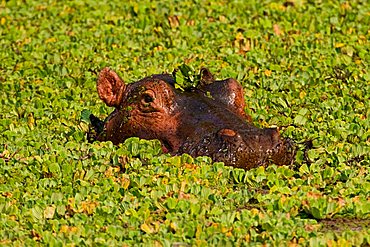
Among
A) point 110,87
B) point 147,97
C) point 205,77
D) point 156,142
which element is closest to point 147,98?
point 147,97

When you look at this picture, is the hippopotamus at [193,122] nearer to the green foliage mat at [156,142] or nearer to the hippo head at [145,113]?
the hippo head at [145,113]

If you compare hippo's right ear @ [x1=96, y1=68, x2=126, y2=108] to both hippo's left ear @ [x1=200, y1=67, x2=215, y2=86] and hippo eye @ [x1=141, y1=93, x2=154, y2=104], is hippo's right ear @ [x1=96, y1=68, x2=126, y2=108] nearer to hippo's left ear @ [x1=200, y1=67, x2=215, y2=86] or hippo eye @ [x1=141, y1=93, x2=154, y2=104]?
hippo eye @ [x1=141, y1=93, x2=154, y2=104]

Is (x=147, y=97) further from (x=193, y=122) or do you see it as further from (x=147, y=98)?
(x=193, y=122)

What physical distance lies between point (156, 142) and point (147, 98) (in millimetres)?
364

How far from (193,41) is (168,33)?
0.32m

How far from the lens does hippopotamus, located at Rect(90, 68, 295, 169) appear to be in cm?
698

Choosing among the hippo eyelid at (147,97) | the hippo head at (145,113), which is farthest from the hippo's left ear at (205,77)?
the hippo eyelid at (147,97)

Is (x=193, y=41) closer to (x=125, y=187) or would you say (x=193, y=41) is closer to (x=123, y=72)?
(x=123, y=72)

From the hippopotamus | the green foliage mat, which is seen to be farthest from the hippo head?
the green foliage mat

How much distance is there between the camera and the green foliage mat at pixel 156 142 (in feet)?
19.6

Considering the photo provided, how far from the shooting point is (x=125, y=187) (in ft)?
21.8

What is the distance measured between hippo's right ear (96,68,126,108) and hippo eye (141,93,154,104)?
0.34 m

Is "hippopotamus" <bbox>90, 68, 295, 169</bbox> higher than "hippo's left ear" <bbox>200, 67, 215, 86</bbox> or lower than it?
lower

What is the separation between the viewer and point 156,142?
24.0 ft
